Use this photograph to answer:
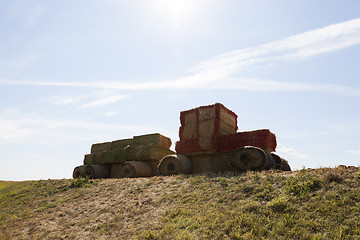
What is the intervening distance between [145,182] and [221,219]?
24.4 ft

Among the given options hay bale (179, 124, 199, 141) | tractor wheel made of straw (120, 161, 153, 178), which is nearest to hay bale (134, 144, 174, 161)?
tractor wheel made of straw (120, 161, 153, 178)

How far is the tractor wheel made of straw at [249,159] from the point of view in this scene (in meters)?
14.4

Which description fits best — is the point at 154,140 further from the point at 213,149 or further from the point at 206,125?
the point at 213,149

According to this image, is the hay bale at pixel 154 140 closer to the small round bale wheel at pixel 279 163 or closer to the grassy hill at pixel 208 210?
the grassy hill at pixel 208 210

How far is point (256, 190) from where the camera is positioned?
1030 centimetres

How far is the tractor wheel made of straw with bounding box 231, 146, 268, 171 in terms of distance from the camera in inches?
567

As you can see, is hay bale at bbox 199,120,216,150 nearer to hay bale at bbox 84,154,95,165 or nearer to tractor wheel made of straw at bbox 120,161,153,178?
tractor wheel made of straw at bbox 120,161,153,178

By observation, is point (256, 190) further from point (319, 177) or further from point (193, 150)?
point (193, 150)

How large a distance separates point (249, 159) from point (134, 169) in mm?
9719

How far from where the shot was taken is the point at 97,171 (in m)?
24.9

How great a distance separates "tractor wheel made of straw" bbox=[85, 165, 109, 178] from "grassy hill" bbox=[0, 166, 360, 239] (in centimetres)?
901

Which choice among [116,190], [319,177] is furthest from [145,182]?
[319,177]

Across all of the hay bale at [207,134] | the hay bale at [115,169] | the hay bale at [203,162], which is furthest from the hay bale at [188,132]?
the hay bale at [115,169]

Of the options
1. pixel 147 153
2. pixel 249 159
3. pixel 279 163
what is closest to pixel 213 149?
pixel 249 159
